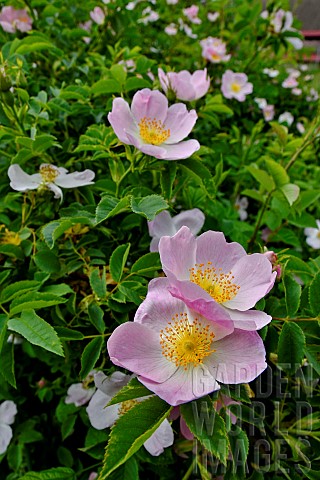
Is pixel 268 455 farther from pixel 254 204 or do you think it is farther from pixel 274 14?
pixel 274 14

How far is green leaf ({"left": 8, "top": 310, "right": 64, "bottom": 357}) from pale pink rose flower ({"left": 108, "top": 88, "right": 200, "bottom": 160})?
1.00ft

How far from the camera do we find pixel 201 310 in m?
0.50

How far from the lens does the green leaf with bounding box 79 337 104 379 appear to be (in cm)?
66

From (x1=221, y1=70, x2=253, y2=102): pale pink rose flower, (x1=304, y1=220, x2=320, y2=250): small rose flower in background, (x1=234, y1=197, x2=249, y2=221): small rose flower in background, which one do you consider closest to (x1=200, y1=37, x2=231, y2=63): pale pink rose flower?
(x1=221, y1=70, x2=253, y2=102): pale pink rose flower

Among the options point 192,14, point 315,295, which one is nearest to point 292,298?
point 315,295

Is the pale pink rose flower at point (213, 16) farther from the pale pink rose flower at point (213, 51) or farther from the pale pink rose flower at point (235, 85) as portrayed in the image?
the pale pink rose flower at point (235, 85)

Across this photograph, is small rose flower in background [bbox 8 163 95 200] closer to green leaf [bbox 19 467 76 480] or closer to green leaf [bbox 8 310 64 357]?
green leaf [bbox 8 310 64 357]

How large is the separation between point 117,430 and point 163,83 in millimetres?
629

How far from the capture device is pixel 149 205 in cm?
63

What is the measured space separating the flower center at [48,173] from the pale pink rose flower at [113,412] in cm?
34

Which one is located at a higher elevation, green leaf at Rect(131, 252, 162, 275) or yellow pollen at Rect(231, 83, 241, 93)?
green leaf at Rect(131, 252, 162, 275)

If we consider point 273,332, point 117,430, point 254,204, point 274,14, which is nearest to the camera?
point 117,430

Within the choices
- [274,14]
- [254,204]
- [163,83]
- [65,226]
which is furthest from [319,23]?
[65,226]

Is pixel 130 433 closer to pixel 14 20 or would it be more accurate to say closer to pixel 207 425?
pixel 207 425
